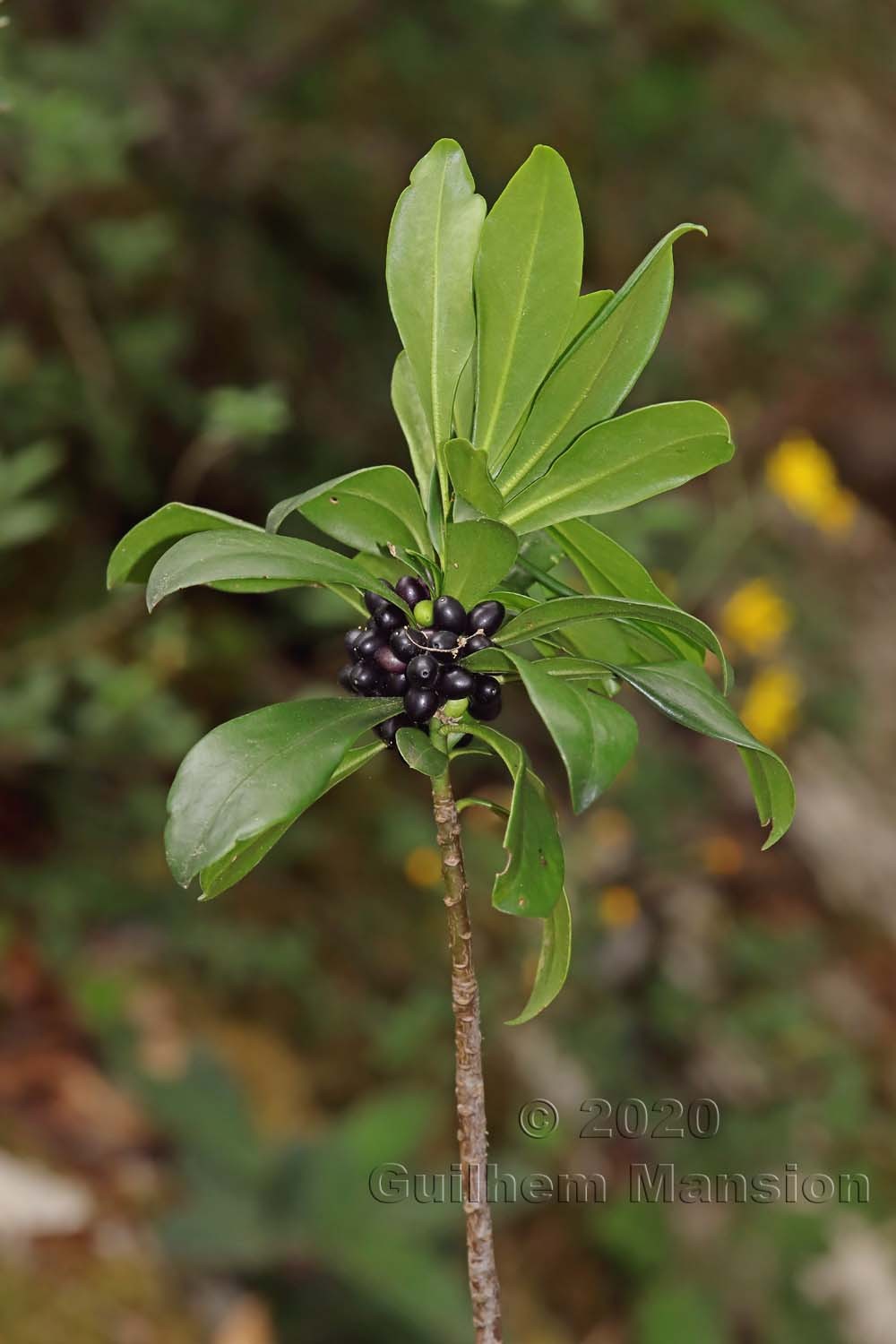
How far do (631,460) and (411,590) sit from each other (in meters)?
0.15

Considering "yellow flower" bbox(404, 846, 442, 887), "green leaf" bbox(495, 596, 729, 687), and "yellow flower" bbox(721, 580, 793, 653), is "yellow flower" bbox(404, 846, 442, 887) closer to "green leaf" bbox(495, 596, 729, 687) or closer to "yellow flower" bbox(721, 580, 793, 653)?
"yellow flower" bbox(721, 580, 793, 653)

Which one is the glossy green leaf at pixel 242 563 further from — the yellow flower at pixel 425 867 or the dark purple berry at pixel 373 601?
the yellow flower at pixel 425 867

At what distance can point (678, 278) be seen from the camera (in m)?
4.53

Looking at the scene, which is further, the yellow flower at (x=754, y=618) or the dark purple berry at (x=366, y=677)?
the yellow flower at (x=754, y=618)

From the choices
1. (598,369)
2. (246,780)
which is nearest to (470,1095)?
(246,780)

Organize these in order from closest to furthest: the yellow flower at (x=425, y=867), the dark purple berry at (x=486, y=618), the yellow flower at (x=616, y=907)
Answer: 1. the dark purple berry at (x=486, y=618)
2. the yellow flower at (x=425, y=867)
3. the yellow flower at (x=616, y=907)

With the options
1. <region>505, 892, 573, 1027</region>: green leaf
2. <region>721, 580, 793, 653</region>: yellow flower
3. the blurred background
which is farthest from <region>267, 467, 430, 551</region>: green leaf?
<region>721, 580, 793, 653</region>: yellow flower

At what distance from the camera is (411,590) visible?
2.39ft

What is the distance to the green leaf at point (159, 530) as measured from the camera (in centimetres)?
71

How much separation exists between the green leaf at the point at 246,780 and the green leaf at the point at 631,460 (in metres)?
0.19

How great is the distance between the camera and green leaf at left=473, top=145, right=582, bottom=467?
2.18 feet

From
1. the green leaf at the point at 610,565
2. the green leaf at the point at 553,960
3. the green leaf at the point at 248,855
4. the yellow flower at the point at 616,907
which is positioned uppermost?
the yellow flower at the point at 616,907

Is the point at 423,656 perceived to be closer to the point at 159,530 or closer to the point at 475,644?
the point at 475,644

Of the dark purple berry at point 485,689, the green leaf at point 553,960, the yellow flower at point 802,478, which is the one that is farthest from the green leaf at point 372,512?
the yellow flower at point 802,478
